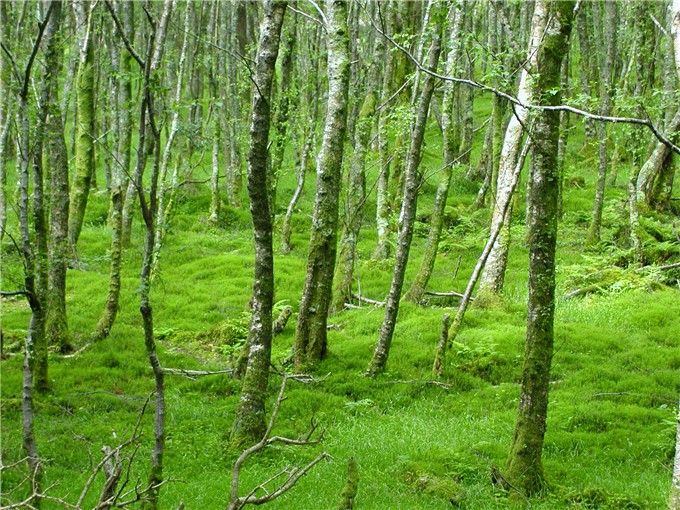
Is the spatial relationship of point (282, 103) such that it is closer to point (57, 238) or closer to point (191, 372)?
point (57, 238)

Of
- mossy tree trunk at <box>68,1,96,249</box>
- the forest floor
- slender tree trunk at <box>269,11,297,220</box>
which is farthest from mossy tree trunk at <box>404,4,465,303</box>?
mossy tree trunk at <box>68,1,96,249</box>

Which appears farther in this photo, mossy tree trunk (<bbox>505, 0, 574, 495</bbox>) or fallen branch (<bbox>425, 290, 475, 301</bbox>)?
fallen branch (<bbox>425, 290, 475, 301</bbox>)

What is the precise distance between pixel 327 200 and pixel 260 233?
268 centimetres

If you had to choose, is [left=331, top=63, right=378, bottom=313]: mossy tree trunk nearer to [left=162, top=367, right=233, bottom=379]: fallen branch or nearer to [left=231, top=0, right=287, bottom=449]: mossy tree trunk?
[left=162, top=367, right=233, bottom=379]: fallen branch

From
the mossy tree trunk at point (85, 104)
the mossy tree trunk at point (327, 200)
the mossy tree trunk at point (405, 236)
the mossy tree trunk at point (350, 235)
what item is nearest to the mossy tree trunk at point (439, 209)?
the mossy tree trunk at point (350, 235)

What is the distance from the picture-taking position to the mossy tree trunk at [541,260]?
21.1 ft

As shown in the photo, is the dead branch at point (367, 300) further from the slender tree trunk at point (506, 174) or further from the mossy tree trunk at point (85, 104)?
the mossy tree trunk at point (85, 104)

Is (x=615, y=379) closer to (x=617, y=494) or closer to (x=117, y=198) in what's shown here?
(x=617, y=494)

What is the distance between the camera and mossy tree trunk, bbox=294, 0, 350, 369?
33.6 ft

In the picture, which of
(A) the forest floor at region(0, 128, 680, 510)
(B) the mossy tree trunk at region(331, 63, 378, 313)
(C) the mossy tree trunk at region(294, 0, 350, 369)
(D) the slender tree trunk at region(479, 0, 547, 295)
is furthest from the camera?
(B) the mossy tree trunk at region(331, 63, 378, 313)

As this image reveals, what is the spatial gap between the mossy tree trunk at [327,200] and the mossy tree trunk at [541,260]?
4261 millimetres

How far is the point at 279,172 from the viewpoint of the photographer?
19641 mm

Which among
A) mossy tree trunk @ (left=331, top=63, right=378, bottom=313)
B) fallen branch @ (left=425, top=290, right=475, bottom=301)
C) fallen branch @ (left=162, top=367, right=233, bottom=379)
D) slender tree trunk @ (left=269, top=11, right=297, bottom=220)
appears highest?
slender tree trunk @ (left=269, top=11, right=297, bottom=220)

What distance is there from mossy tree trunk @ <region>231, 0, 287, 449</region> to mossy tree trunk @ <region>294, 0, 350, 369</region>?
8.15 ft
